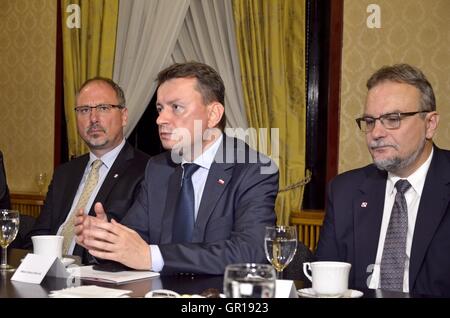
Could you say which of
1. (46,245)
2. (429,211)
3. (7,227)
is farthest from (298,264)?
(7,227)

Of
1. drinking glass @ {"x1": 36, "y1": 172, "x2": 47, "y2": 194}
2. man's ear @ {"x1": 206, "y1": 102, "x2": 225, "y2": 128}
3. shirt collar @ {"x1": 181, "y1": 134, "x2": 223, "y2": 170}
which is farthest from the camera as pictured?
drinking glass @ {"x1": 36, "y1": 172, "x2": 47, "y2": 194}

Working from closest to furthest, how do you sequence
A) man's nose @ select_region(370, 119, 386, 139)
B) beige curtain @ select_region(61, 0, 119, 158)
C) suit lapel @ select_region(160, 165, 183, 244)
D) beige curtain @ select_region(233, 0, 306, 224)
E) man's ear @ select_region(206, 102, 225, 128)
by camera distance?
man's nose @ select_region(370, 119, 386, 139) → suit lapel @ select_region(160, 165, 183, 244) → man's ear @ select_region(206, 102, 225, 128) → beige curtain @ select_region(233, 0, 306, 224) → beige curtain @ select_region(61, 0, 119, 158)

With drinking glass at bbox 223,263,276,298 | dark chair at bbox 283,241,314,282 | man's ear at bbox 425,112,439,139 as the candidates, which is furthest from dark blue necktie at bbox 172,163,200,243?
drinking glass at bbox 223,263,276,298

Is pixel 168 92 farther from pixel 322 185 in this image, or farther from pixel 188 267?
pixel 322 185

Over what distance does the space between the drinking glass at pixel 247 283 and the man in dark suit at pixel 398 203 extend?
4.28 feet

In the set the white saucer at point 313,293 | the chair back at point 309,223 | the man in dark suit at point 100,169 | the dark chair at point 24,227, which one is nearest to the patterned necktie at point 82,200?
the man in dark suit at point 100,169

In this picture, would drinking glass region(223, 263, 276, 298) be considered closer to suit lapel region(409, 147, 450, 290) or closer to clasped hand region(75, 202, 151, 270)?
clasped hand region(75, 202, 151, 270)

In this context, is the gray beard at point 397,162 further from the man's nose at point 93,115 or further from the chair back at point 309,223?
the chair back at point 309,223

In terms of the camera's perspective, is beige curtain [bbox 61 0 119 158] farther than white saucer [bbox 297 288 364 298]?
Yes

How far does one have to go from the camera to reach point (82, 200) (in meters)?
3.92

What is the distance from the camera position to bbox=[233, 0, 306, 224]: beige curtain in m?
5.02

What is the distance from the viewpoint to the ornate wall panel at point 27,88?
6.10 m

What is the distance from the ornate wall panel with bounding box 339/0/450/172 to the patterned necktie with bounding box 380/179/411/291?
2.06 meters

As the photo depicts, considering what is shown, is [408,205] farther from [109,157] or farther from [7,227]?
[109,157]
